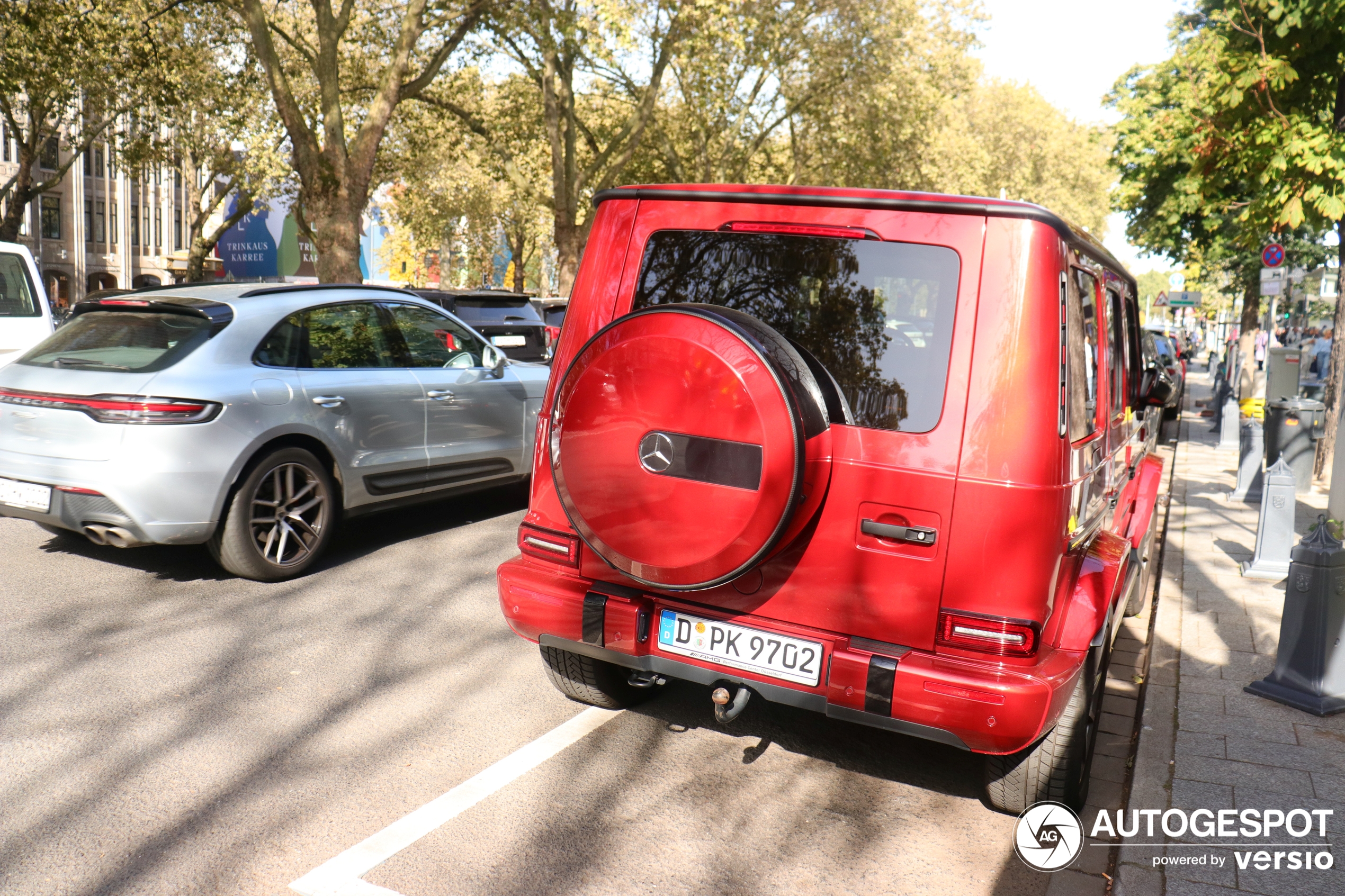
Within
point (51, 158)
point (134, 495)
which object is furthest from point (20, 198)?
point (51, 158)

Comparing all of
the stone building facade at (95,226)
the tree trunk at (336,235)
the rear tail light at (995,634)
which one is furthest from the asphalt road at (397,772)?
the stone building facade at (95,226)

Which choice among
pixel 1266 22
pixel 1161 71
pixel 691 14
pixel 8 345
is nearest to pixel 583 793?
pixel 8 345

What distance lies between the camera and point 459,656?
4.97 meters

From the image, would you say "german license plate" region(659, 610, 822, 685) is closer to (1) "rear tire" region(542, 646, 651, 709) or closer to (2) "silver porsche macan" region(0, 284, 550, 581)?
(1) "rear tire" region(542, 646, 651, 709)

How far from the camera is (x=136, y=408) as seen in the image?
5.34 m

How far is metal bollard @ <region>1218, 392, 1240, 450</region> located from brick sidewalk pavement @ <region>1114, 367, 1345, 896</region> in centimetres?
773

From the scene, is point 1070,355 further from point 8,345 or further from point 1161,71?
point 1161,71

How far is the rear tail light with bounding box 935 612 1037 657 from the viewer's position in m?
3.09

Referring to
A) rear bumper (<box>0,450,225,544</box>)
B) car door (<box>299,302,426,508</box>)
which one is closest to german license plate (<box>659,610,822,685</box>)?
rear bumper (<box>0,450,225,544</box>)

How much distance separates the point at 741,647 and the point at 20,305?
7.68 m

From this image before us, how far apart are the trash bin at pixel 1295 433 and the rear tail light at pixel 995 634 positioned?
25.1 ft

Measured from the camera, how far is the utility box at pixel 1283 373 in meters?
12.9

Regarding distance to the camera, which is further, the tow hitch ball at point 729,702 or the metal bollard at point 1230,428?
the metal bollard at point 1230,428

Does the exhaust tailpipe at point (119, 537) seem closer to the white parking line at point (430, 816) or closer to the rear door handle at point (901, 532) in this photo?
the white parking line at point (430, 816)
